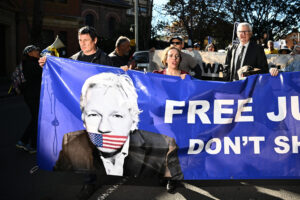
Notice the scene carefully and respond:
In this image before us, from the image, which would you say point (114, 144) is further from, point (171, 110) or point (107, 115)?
point (171, 110)

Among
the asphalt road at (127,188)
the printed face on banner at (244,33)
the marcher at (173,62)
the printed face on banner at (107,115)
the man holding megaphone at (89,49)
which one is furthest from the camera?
the printed face on banner at (244,33)

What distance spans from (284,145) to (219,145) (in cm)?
75

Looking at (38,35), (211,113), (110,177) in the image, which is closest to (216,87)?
(211,113)

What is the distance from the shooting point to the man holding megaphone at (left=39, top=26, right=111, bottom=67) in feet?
13.1

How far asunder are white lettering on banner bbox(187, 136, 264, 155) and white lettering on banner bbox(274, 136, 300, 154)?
0.18 metres

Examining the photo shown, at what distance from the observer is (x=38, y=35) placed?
64.1ft

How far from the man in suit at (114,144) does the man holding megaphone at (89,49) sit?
0.50 m

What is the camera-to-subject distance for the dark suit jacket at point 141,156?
12.2 ft

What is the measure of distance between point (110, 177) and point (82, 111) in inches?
47.3

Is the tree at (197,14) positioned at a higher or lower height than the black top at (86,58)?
higher

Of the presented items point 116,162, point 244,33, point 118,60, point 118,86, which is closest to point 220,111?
point 118,86

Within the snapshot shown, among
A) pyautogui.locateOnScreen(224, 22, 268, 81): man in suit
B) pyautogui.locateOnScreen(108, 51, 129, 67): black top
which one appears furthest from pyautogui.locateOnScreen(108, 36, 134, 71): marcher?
pyautogui.locateOnScreen(224, 22, 268, 81): man in suit

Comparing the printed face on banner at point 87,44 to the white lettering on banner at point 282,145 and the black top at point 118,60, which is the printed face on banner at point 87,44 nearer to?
the black top at point 118,60

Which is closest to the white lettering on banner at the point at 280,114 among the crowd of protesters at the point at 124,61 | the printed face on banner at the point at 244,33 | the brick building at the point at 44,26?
the crowd of protesters at the point at 124,61
